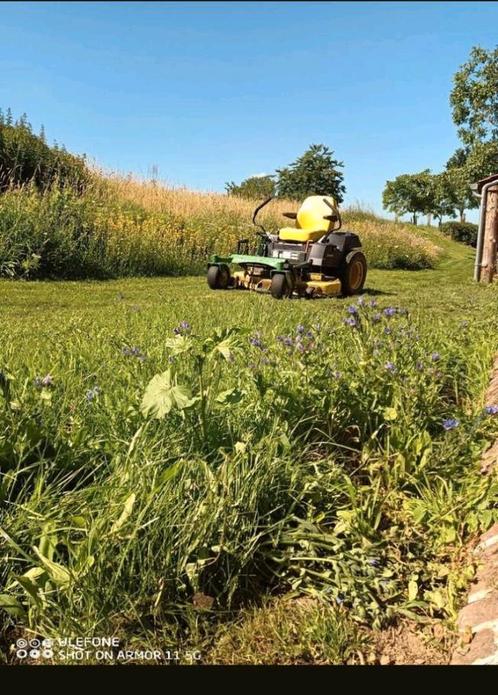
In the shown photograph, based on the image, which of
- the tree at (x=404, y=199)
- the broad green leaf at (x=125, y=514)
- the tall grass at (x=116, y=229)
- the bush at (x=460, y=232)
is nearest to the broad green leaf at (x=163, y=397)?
the broad green leaf at (x=125, y=514)

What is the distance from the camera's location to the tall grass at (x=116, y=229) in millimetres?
9195

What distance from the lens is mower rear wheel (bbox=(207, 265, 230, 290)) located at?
8.42 meters

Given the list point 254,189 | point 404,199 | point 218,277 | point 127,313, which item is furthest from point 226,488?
point 404,199

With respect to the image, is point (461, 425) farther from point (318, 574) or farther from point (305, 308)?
point (305, 308)

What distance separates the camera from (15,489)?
85.8 inches

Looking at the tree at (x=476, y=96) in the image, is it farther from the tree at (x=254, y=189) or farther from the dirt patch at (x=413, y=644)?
the dirt patch at (x=413, y=644)

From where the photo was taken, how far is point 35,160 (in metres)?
13.5

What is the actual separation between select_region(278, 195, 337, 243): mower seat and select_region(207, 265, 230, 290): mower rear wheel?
917mm

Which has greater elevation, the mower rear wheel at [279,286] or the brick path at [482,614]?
the mower rear wheel at [279,286]

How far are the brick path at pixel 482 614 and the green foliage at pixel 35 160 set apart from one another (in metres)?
11.9

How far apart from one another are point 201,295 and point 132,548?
5.96 m

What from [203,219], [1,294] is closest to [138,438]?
[1,294]

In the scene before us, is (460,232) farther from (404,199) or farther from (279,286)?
(279,286)

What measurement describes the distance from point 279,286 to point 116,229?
4224 mm
